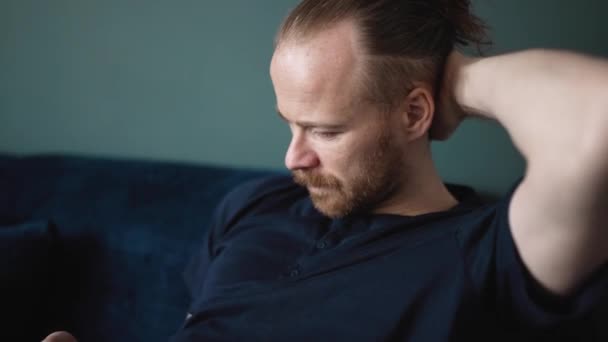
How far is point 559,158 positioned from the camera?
0.58 m

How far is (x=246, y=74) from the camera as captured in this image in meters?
1.43

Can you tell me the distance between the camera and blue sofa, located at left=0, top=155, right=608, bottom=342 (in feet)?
4.09

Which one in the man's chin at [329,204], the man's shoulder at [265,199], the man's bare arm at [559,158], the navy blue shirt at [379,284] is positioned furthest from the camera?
the man's shoulder at [265,199]

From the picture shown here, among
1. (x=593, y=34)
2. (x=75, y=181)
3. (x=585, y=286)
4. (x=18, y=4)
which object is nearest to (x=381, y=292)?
(x=585, y=286)

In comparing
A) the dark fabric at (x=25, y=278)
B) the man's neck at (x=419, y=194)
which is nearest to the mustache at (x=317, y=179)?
the man's neck at (x=419, y=194)

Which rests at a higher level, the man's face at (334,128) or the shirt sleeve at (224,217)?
the man's face at (334,128)

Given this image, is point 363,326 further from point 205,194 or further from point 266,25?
point 266,25

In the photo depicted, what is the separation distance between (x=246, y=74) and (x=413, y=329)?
2.82 feet

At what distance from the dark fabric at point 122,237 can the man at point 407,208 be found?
0.19m

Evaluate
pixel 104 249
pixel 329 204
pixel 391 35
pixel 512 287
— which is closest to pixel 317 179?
pixel 329 204

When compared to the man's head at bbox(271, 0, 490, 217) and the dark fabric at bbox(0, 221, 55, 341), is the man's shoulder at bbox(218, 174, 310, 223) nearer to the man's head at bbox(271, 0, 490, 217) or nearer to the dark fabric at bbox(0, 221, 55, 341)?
the man's head at bbox(271, 0, 490, 217)

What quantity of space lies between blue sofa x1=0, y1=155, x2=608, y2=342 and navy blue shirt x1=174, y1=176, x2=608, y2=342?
0.19 m

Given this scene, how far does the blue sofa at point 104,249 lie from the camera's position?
125 cm

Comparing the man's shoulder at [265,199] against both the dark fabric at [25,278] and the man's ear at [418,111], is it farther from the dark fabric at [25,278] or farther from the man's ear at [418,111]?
the dark fabric at [25,278]
